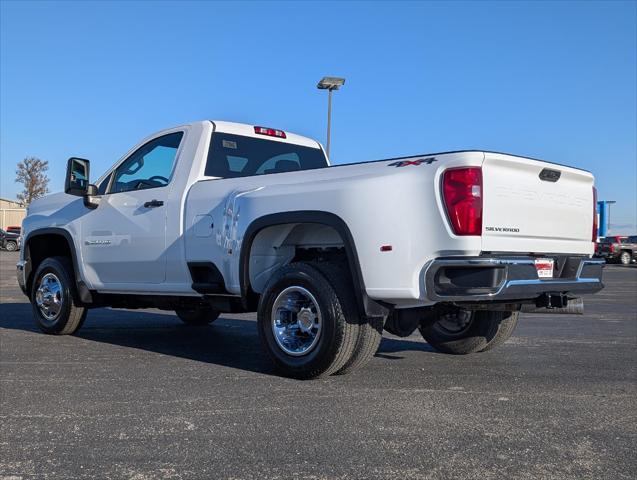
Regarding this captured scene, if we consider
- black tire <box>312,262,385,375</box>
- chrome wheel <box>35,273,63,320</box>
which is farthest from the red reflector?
chrome wheel <box>35,273,63,320</box>

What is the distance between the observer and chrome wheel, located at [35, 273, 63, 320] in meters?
7.28

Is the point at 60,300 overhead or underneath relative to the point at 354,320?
underneath

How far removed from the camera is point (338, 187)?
4648 millimetres

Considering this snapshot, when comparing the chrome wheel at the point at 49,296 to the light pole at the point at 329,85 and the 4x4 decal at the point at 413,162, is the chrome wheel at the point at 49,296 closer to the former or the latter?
the 4x4 decal at the point at 413,162

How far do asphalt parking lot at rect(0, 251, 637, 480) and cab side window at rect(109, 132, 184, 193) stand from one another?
5.37 feet

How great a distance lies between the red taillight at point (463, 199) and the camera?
4.22 metres

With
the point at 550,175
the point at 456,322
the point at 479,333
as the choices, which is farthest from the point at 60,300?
the point at 550,175

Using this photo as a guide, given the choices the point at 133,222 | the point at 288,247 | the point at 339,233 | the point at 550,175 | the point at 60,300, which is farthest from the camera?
the point at 60,300

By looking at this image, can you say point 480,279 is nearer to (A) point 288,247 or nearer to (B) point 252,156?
(A) point 288,247

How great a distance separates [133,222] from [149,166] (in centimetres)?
61

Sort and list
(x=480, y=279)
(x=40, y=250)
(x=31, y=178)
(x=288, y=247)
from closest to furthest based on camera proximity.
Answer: (x=480, y=279) < (x=288, y=247) < (x=40, y=250) < (x=31, y=178)

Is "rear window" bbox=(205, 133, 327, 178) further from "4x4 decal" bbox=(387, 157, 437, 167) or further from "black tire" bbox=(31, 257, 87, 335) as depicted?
"black tire" bbox=(31, 257, 87, 335)

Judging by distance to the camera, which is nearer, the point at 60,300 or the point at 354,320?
the point at 354,320

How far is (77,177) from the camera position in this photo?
678 centimetres
